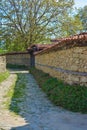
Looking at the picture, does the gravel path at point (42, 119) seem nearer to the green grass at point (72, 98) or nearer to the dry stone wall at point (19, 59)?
the green grass at point (72, 98)

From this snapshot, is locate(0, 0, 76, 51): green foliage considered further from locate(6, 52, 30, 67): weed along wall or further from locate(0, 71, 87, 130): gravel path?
locate(0, 71, 87, 130): gravel path

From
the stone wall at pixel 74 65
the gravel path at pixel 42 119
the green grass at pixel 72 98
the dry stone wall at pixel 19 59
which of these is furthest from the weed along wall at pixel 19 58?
the gravel path at pixel 42 119

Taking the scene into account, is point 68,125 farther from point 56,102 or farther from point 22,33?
point 22,33

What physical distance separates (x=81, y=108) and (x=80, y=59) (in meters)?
1.83

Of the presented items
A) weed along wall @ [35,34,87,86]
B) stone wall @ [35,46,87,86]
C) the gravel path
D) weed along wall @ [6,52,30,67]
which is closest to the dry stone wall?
weed along wall @ [6,52,30,67]

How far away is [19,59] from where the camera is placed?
37.8 m

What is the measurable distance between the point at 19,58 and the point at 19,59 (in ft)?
0.49

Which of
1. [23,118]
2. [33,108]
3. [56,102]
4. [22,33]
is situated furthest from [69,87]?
[22,33]

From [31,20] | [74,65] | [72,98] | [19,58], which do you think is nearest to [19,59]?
[19,58]

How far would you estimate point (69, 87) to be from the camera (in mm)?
10109

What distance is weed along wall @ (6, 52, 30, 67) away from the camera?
120 feet

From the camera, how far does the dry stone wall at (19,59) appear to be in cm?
3670

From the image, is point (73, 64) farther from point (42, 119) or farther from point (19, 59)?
point (19, 59)

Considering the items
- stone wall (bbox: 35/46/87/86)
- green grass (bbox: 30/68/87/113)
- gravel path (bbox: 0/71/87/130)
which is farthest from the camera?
stone wall (bbox: 35/46/87/86)
